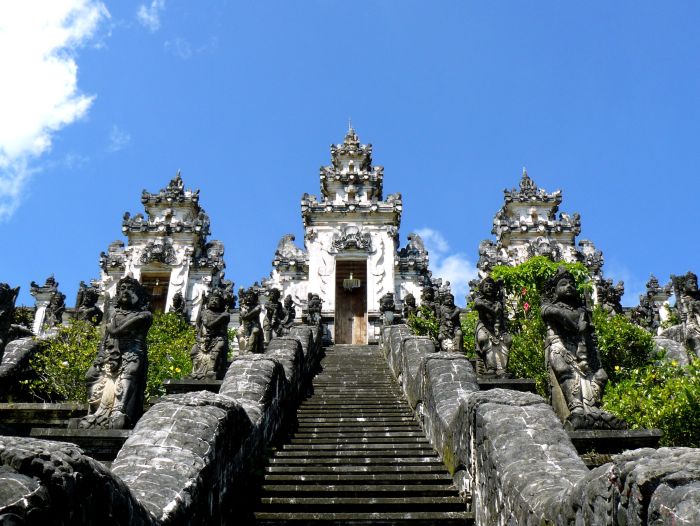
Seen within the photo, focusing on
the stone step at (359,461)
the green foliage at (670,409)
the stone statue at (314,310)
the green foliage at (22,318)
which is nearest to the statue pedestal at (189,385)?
the stone step at (359,461)

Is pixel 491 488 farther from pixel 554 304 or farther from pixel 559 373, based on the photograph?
pixel 554 304

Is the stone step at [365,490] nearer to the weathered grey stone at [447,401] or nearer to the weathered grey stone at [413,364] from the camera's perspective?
the weathered grey stone at [447,401]

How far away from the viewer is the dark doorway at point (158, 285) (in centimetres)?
2911

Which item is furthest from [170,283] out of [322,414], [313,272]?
[322,414]

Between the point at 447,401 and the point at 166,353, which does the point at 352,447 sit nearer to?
the point at 447,401

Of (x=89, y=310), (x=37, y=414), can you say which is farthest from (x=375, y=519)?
(x=89, y=310)

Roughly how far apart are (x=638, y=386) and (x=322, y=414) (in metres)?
7.42

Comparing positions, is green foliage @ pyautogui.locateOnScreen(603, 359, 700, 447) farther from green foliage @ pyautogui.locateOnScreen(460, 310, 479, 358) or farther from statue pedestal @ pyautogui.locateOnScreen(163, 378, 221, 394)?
green foliage @ pyautogui.locateOnScreen(460, 310, 479, 358)

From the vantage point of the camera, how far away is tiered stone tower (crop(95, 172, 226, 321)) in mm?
29031

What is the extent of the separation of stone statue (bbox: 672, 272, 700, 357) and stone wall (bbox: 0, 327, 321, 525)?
938 cm

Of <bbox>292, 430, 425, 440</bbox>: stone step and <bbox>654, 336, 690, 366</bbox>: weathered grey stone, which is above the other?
<bbox>654, 336, 690, 366</bbox>: weathered grey stone

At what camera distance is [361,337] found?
25781 mm

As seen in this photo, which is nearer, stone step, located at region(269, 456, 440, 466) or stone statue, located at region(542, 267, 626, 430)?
stone statue, located at region(542, 267, 626, 430)

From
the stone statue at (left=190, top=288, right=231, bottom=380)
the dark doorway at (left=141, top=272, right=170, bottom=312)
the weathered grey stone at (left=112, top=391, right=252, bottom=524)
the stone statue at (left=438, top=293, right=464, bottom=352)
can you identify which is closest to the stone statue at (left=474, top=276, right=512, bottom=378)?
the stone statue at (left=438, top=293, right=464, bottom=352)
